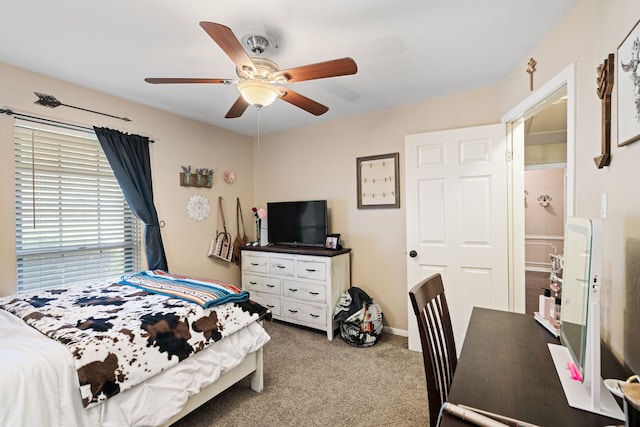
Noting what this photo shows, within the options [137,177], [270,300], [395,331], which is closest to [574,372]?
[395,331]

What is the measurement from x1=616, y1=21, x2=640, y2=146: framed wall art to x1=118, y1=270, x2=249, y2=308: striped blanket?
2.23 m

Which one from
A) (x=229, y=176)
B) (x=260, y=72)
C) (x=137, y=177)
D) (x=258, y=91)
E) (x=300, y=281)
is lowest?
(x=300, y=281)

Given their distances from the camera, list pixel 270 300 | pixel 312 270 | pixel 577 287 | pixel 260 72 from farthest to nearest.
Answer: pixel 270 300 → pixel 312 270 → pixel 260 72 → pixel 577 287

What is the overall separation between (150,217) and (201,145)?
1.09m

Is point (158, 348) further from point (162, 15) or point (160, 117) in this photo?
point (160, 117)

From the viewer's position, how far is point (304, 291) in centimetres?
329

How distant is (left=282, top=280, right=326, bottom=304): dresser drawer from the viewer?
10.4ft

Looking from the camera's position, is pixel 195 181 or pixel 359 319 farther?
pixel 195 181

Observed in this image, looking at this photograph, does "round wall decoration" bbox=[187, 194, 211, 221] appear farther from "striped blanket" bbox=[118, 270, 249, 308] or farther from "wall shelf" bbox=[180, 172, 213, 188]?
"striped blanket" bbox=[118, 270, 249, 308]

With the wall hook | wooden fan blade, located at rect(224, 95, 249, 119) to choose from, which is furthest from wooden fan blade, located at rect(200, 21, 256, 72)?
the wall hook

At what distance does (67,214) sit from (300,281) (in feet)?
7.38

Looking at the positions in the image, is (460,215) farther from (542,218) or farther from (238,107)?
(542,218)

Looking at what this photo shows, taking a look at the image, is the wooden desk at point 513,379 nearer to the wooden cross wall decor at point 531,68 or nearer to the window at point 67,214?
the wooden cross wall decor at point 531,68

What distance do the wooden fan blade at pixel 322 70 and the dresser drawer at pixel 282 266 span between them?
84.5 inches
